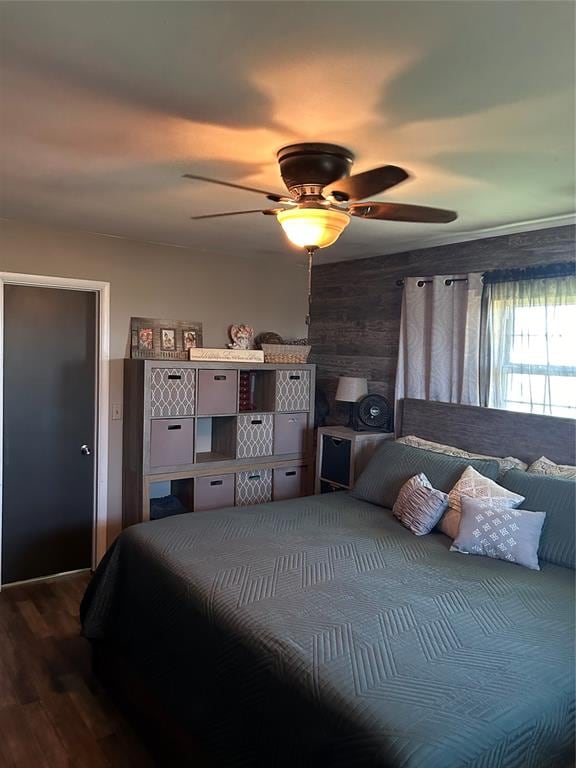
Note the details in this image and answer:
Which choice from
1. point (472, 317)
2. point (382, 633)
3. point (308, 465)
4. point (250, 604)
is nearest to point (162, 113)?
point (250, 604)

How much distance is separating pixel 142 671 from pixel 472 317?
267cm

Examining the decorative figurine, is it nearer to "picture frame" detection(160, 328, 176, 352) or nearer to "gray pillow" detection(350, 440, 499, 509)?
"picture frame" detection(160, 328, 176, 352)

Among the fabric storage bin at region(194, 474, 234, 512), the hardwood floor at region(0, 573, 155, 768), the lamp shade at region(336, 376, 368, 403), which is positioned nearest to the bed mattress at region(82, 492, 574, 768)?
the hardwood floor at region(0, 573, 155, 768)

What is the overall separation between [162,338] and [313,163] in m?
2.44

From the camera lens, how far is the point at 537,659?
1.76 meters

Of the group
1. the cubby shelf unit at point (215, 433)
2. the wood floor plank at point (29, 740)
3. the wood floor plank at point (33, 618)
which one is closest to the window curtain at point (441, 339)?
the cubby shelf unit at point (215, 433)

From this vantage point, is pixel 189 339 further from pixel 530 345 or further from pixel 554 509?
pixel 554 509

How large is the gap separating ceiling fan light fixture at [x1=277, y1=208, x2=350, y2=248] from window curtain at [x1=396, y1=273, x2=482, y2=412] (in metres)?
1.80

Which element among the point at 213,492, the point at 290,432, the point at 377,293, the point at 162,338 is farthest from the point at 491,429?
the point at 162,338

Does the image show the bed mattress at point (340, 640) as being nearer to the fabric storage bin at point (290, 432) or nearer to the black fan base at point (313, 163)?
the fabric storage bin at point (290, 432)

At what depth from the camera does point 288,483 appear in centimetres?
436

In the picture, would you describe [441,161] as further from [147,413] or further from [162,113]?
[147,413]

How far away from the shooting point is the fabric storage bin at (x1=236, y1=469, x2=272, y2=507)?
13.5ft

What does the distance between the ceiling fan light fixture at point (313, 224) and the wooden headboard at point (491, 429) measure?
6.07ft
